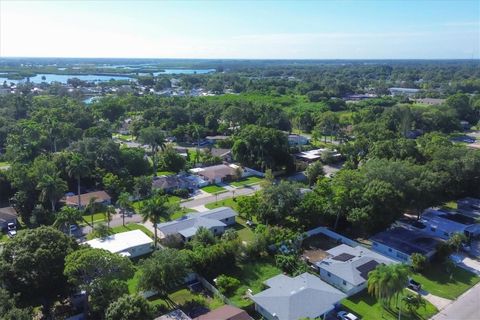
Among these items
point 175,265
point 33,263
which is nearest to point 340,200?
point 175,265

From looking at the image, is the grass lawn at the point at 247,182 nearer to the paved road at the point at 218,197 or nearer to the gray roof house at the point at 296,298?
the paved road at the point at 218,197

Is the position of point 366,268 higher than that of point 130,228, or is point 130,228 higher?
point 366,268

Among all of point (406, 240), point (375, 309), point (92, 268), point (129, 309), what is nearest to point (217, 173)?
point (406, 240)

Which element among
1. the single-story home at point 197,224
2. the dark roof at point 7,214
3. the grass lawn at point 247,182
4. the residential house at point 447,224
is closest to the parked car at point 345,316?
the single-story home at point 197,224

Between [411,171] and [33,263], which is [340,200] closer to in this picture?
[411,171]

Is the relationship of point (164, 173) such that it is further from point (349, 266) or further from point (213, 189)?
point (349, 266)
